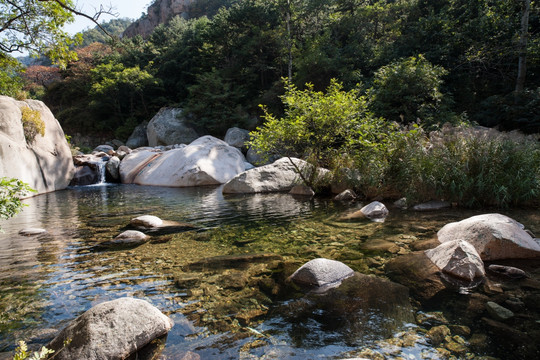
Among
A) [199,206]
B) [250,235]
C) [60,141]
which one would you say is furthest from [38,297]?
[60,141]

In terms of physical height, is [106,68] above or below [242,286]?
above

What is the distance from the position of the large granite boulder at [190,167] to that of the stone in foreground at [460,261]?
36.6 feet

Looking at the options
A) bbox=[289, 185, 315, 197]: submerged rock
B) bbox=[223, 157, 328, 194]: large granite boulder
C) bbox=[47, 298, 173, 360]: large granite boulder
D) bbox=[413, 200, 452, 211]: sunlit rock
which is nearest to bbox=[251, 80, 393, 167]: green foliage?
bbox=[289, 185, 315, 197]: submerged rock

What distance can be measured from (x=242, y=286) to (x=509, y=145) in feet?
20.9

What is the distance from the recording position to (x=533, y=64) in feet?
48.6

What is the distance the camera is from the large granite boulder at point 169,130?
25.5 meters

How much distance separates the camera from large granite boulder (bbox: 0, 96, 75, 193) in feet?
36.7

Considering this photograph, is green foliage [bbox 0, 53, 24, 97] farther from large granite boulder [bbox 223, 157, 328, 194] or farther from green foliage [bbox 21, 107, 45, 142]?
large granite boulder [bbox 223, 157, 328, 194]

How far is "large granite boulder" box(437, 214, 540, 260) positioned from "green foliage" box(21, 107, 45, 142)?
605 inches

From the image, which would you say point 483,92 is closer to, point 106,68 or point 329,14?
point 329,14

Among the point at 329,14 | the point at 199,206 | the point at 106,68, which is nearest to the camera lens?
the point at 199,206

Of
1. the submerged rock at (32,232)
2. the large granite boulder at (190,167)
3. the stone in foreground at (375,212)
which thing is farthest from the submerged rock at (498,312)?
the large granite boulder at (190,167)

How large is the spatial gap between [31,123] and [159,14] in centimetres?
6244

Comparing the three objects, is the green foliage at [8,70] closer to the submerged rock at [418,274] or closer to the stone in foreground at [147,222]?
the stone in foreground at [147,222]
